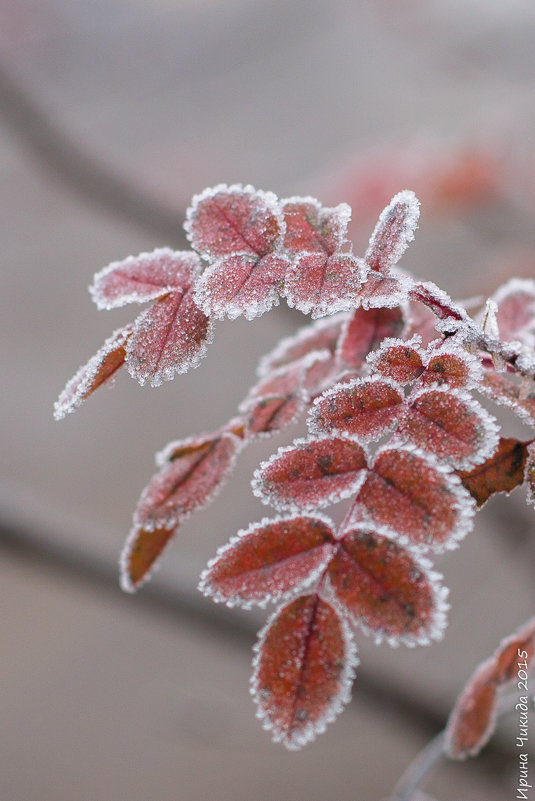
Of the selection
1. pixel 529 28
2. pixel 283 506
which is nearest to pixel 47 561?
pixel 283 506

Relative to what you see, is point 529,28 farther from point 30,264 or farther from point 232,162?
point 30,264

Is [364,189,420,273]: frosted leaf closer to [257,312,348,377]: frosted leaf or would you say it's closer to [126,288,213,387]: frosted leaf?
[126,288,213,387]: frosted leaf

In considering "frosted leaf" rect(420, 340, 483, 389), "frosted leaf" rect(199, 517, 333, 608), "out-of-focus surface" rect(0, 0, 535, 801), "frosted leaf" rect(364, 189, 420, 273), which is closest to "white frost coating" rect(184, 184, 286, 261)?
"frosted leaf" rect(364, 189, 420, 273)

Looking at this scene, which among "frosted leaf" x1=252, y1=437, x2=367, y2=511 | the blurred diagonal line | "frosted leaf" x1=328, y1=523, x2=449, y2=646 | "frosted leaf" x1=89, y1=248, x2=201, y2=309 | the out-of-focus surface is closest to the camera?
"frosted leaf" x1=328, y1=523, x2=449, y2=646

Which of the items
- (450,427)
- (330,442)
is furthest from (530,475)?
(330,442)

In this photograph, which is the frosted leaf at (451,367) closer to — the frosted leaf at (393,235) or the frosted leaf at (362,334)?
the frosted leaf at (393,235)

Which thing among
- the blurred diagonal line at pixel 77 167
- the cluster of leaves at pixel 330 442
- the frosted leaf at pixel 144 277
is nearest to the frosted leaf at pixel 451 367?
the cluster of leaves at pixel 330 442

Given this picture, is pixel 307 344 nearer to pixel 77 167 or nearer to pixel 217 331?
pixel 77 167

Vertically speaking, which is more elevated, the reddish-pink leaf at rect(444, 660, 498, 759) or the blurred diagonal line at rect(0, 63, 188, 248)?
the blurred diagonal line at rect(0, 63, 188, 248)
